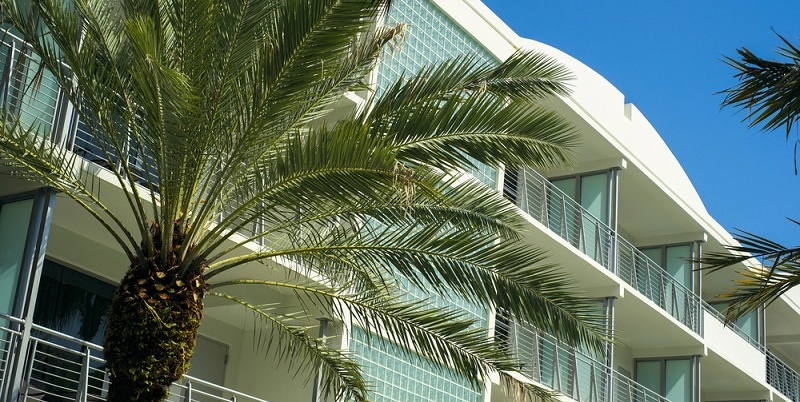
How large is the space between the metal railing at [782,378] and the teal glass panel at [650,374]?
5.43 metres

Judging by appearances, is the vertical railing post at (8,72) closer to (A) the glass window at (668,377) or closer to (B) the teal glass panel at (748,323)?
(A) the glass window at (668,377)

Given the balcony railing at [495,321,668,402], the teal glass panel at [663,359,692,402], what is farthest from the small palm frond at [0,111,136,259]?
the teal glass panel at [663,359,692,402]

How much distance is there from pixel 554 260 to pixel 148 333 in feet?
45.2

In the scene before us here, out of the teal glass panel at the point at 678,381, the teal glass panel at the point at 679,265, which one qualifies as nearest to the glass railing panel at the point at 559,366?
the teal glass panel at the point at 678,381

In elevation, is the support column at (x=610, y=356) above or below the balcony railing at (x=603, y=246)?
below

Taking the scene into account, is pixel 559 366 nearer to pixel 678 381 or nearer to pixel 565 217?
pixel 565 217

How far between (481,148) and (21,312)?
5.22 metres

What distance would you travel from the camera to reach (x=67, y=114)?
14.3 meters

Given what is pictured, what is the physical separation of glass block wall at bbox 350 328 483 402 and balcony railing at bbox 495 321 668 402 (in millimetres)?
2547

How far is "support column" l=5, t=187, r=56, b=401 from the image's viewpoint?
13.0 m

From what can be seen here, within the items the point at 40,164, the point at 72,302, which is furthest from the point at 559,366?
the point at 40,164

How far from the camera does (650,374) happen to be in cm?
3000

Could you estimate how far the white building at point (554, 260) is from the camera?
46.9 feet

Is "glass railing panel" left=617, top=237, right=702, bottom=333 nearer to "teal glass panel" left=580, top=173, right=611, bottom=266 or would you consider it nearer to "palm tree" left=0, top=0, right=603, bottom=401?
"teal glass panel" left=580, top=173, right=611, bottom=266
